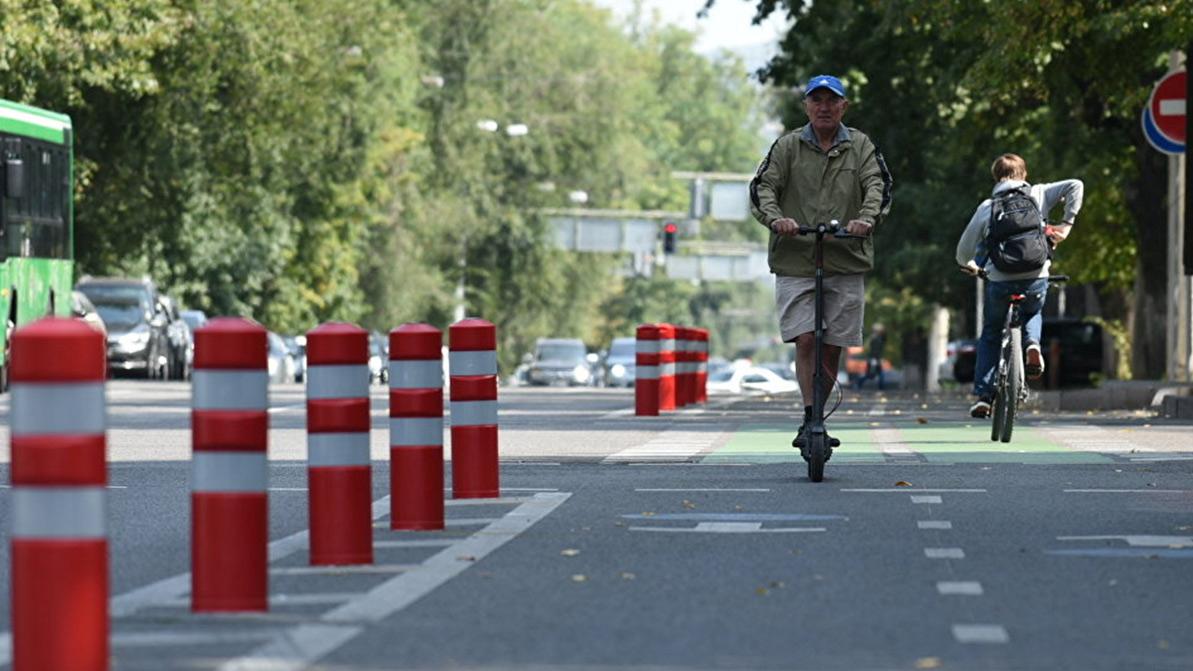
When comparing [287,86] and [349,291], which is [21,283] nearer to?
[287,86]

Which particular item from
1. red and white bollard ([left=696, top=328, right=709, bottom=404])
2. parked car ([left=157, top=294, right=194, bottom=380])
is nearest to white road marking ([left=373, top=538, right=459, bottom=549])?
red and white bollard ([left=696, top=328, right=709, bottom=404])

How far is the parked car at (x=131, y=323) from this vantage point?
54875 mm

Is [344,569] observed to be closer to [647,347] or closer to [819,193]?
[819,193]

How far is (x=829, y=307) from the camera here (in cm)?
1546

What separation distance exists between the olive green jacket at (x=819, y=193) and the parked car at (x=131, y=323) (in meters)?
39.6

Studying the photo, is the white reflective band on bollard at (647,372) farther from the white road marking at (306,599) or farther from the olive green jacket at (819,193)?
the white road marking at (306,599)

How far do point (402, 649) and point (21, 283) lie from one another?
31.1 m

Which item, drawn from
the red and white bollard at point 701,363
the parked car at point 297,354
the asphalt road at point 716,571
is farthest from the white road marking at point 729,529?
the parked car at point 297,354

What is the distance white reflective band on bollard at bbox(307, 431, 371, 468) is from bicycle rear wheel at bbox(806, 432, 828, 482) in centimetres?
512

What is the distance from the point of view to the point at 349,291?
267 feet

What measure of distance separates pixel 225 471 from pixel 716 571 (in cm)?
215

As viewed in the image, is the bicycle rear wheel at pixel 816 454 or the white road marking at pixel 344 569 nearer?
the white road marking at pixel 344 569

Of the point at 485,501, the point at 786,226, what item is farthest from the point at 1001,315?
the point at 485,501

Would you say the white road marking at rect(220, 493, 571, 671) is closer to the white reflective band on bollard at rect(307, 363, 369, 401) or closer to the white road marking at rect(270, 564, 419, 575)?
the white road marking at rect(270, 564, 419, 575)
